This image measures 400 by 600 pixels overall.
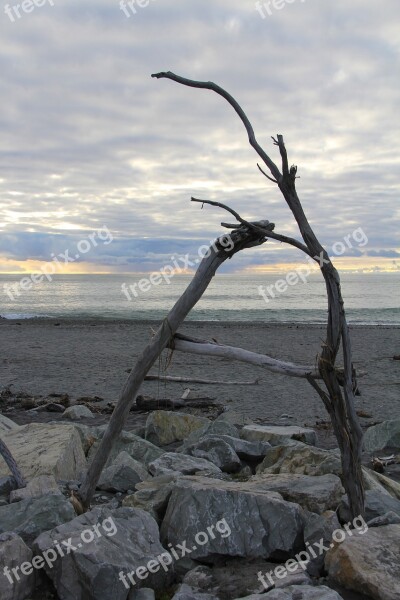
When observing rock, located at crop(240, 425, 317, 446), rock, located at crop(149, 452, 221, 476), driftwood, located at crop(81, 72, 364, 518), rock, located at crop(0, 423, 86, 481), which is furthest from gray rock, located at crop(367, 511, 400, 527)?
rock, located at crop(0, 423, 86, 481)

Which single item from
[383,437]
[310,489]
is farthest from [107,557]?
[383,437]

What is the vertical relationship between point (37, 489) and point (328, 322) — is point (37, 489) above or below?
below

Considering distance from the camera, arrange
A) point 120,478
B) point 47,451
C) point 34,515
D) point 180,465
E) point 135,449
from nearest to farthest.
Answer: point 34,515 → point 120,478 → point 180,465 → point 47,451 → point 135,449

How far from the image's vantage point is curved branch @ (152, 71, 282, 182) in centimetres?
377

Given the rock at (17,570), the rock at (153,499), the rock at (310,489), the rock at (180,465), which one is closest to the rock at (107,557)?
the rock at (17,570)

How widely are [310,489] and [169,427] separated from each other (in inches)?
132

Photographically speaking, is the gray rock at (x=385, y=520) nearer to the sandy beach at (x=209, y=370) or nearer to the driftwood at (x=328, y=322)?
the driftwood at (x=328, y=322)

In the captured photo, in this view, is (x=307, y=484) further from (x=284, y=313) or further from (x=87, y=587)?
(x=284, y=313)

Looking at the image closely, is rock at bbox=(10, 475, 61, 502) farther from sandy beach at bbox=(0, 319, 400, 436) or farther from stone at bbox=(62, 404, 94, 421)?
stone at bbox=(62, 404, 94, 421)

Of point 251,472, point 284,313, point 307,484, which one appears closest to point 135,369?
point 307,484

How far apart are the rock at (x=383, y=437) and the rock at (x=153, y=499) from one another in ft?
11.9

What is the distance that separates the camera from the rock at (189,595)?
133 inches

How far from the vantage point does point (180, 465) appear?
5.58m

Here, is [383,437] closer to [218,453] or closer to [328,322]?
[218,453]
